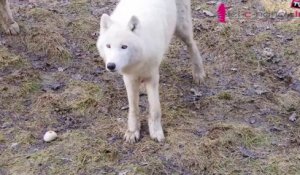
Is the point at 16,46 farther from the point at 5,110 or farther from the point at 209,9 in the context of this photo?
the point at 209,9

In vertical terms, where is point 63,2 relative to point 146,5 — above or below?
below

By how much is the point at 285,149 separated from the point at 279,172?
1.22 feet

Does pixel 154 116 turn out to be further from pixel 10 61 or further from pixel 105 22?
pixel 10 61

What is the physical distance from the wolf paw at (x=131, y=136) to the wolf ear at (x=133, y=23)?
1164mm

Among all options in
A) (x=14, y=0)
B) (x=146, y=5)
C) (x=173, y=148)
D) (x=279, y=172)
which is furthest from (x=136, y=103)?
(x=14, y=0)

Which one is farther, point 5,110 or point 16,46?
point 16,46

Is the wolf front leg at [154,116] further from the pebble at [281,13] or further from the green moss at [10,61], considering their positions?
the pebble at [281,13]

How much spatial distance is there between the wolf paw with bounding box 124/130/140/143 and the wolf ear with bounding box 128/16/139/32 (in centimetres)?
116

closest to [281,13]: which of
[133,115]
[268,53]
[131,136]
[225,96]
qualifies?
[268,53]

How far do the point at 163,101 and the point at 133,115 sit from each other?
73cm

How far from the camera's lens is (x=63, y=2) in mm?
7547

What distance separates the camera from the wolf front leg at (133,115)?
4.47 meters

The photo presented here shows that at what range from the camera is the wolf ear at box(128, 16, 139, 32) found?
151 inches

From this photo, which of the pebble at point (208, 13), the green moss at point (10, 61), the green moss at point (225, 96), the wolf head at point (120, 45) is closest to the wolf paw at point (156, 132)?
the wolf head at point (120, 45)
